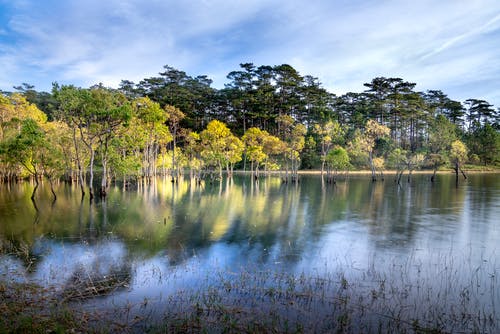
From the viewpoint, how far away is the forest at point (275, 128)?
178 feet

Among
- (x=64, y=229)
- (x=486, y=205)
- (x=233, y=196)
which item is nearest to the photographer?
(x=64, y=229)

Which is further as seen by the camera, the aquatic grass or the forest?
the forest

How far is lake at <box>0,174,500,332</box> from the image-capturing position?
9.34 m

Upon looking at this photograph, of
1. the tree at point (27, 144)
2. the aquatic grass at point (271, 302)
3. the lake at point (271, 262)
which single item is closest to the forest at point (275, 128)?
the tree at point (27, 144)

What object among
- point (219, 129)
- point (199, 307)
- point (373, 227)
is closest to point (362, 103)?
point (219, 129)

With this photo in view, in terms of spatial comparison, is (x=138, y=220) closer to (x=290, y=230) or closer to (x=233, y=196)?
(x=290, y=230)

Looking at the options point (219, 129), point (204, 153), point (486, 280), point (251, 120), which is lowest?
point (486, 280)

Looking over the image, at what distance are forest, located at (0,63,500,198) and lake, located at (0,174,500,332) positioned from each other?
2128 centimetres

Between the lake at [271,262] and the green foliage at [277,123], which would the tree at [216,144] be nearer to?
the green foliage at [277,123]

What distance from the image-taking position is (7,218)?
22984mm

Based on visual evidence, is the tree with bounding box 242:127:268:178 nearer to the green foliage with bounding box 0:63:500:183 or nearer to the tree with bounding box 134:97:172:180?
the green foliage with bounding box 0:63:500:183

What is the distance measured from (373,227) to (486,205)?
16772mm

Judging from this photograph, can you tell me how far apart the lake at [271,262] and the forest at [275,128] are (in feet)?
69.8

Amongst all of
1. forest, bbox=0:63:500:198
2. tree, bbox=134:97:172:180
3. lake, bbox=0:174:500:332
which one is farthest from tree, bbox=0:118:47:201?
tree, bbox=134:97:172:180
